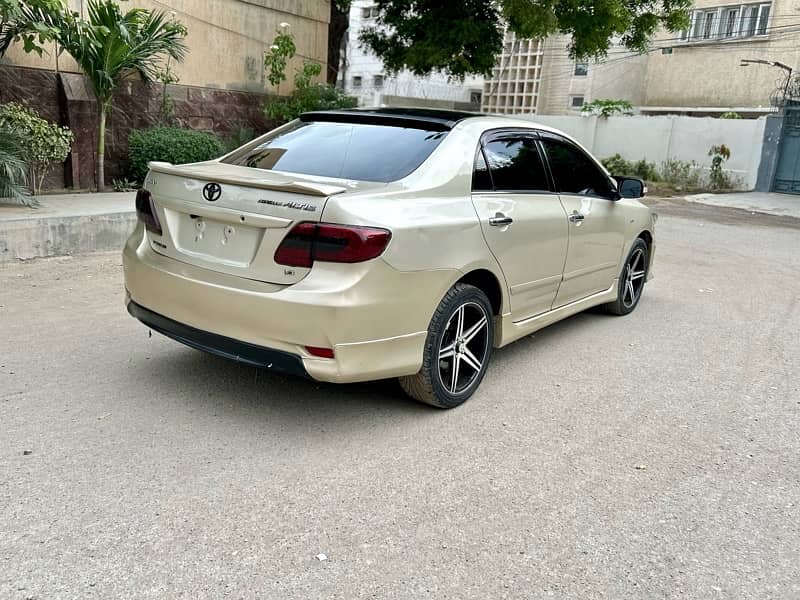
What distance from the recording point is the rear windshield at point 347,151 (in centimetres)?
→ 397

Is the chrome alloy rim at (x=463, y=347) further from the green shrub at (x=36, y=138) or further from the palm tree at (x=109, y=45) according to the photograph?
the palm tree at (x=109, y=45)

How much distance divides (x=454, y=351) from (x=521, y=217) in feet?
3.21

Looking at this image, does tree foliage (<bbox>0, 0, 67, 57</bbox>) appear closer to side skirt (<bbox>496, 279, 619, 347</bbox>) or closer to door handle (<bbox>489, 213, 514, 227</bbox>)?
door handle (<bbox>489, 213, 514, 227</bbox>)

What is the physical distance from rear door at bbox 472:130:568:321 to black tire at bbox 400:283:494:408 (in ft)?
1.04

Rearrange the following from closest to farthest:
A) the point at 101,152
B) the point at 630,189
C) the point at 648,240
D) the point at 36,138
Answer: the point at 630,189, the point at 648,240, the point at 36,138, the point at 101,152

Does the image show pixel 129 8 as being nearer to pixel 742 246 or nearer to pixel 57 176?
pixel 57 176

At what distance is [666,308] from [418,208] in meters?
4.05

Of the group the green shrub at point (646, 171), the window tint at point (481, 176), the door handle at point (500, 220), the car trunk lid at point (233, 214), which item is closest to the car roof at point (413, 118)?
the window tint at point (481, 176)

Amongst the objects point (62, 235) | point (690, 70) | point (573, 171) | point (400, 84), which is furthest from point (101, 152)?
point (690, 70)

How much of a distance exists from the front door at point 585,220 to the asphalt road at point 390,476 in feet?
1.80

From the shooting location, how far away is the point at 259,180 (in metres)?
3.62

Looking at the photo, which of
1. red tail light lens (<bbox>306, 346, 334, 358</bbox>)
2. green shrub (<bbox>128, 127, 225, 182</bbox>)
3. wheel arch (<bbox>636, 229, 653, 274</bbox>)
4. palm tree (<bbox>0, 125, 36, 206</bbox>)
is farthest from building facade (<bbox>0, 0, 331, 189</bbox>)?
red tail light lens (<bbox>306, 346, 334, 358</bbox>)

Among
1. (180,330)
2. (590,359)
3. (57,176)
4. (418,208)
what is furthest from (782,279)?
(57,176)

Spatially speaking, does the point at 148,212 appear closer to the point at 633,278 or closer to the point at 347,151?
the point at 347,151
